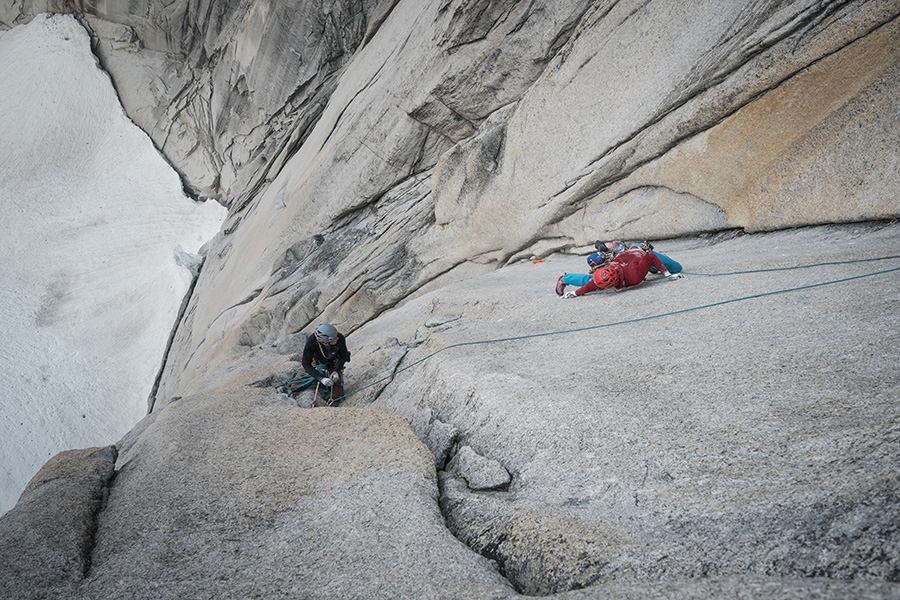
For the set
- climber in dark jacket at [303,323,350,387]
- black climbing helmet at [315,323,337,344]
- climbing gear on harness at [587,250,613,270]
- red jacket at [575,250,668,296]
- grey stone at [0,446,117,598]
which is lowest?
climbing gear on harness at [587,250,613,270]

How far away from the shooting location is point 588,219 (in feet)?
35.1

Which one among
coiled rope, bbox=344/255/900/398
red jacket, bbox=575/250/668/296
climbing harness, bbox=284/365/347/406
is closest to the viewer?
coiled rope, bbox=344/255/900/398

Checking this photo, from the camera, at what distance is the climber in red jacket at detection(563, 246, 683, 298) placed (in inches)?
283

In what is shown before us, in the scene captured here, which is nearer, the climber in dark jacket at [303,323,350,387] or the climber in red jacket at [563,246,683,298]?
the climber in red jacket at [563,246,683,298]

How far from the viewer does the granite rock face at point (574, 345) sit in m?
2.83

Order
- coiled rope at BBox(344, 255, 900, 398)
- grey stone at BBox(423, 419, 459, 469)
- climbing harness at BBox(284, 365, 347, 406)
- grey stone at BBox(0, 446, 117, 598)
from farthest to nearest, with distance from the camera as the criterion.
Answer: climbing harness at BBox(284, 365, 347, 406) < coiled rope at BBox(344, 255, 900, 398) < grey stone at BBox(423, 419, 459, 469) < grey stone at BBox(0, 446, 117, 598)

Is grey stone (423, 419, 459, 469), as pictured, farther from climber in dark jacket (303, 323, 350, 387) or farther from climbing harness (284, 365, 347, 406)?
climber in dark jacket (303, 323, 350, 387)

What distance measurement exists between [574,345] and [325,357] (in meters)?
3.99

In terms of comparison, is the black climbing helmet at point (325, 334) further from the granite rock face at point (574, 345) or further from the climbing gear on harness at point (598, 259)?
the climbing gear on harness at point (598, 259)

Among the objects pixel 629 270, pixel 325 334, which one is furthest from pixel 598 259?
pixel 325 334

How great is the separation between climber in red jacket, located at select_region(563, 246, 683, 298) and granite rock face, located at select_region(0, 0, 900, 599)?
10.5 inches

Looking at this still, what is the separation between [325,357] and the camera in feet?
26.0

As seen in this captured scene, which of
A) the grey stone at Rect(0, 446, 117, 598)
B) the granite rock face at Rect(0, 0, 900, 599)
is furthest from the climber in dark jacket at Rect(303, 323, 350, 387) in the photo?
the grey stone at Rect(0, 446, 117, 598)

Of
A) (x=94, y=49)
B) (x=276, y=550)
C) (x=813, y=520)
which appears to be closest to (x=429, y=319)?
(x=276, y=550)
